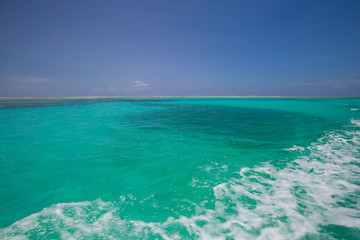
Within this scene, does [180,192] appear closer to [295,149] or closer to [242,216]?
[242,216]

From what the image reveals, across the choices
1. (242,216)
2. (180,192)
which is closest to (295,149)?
(242,216)

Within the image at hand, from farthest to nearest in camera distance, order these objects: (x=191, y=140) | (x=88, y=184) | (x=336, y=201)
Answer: (x=191, y=140) < (x=88, y=184) < (x=336, y=201)

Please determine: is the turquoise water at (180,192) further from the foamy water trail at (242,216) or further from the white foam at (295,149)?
the white foam at (295,149)

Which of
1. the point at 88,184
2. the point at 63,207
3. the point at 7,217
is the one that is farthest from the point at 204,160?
the point at 7,217

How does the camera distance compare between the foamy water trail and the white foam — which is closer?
the foamy water trail

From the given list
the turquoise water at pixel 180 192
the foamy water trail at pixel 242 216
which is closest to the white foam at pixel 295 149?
the turquoise water at pixel 180 192

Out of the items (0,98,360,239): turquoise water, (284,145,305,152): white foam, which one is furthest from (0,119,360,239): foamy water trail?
(284,145,305,152): white foam

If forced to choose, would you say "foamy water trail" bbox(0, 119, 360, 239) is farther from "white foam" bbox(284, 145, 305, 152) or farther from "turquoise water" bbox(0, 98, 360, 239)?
"white foam" bbox(284, 145, 305, 152)

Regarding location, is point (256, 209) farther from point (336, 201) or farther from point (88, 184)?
point (88, 184)
